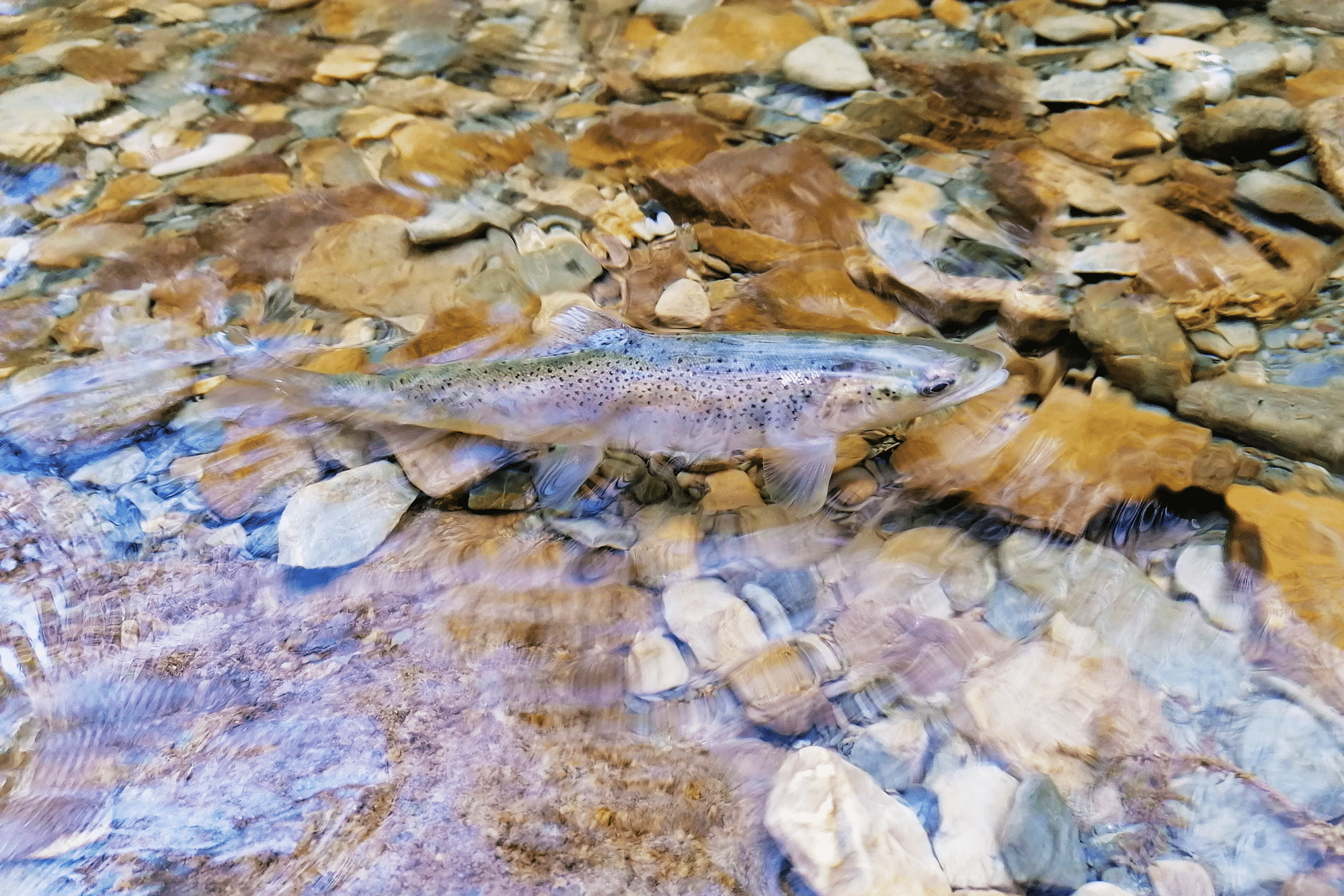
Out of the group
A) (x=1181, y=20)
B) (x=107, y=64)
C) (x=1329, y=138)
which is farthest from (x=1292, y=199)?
(x=107, y=64)

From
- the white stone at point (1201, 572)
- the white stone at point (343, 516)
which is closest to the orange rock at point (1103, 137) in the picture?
the white stone at point (1201, 572)

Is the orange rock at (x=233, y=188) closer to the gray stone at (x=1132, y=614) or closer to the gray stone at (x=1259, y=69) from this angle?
the gray stone at (x=1132, y=614)

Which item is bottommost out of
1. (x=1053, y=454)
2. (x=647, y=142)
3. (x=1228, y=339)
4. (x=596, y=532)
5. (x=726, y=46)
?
(x=596, y=532)

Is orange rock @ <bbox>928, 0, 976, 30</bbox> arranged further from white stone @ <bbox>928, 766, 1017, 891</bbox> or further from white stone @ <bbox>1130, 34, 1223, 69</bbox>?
white stone @ <bbox>928, 766, 1017, 891</bbox>

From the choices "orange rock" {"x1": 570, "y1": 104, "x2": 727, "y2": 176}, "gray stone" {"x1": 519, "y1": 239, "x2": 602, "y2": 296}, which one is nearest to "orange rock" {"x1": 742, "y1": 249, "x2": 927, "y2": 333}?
"gray stone" {"x1": 519, "y1": 239, "x2": 602, "y2": 296}

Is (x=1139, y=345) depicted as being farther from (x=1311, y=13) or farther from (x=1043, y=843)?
(x=1311, y=13)
